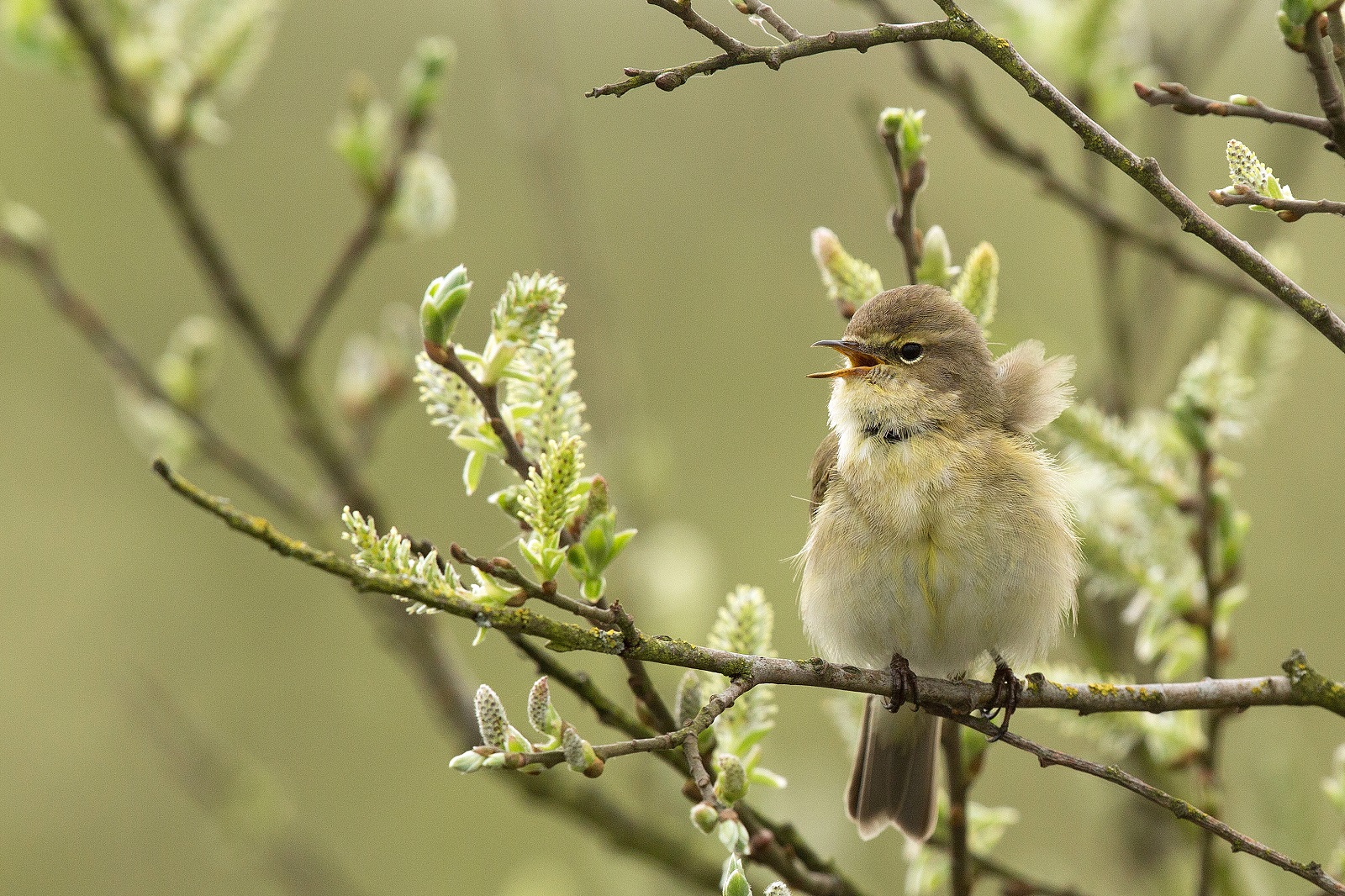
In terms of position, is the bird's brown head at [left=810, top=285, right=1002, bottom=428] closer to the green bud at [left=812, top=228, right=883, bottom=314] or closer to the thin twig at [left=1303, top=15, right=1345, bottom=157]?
the green bud at [left=812, top=228, right=883, bottom=314]

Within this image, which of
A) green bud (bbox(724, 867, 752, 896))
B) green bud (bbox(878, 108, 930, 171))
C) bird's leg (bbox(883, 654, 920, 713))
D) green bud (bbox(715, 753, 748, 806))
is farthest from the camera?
green bud (bbox(878, 108, 930, 171))

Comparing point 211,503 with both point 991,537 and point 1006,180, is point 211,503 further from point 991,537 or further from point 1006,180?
point 1006,180

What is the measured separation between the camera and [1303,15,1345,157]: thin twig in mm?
1768

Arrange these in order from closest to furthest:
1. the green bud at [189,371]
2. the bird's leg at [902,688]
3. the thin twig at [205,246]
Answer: the bird's leg at [902,688], the thin twig at [205,246], the green bud at [189,371]

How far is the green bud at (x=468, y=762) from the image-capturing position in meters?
1.61

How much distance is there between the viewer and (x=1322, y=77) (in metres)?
1.77

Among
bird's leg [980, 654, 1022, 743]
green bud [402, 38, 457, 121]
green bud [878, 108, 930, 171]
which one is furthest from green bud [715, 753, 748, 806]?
green bud [402, 38, 457, 121]

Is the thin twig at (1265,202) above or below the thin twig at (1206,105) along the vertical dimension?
below

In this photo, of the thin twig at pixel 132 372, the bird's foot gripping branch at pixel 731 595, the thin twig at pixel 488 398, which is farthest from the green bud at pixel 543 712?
the thin twig at pixel 132 372

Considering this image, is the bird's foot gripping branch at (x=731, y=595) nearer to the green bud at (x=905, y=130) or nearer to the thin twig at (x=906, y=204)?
the thin twig at (x=906, y=204)

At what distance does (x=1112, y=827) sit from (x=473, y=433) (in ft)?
9.84

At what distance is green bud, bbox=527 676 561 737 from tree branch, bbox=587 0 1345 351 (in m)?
0.80

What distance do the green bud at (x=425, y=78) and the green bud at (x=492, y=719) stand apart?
205 centimetres

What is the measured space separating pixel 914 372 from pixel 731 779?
5.47 feet
